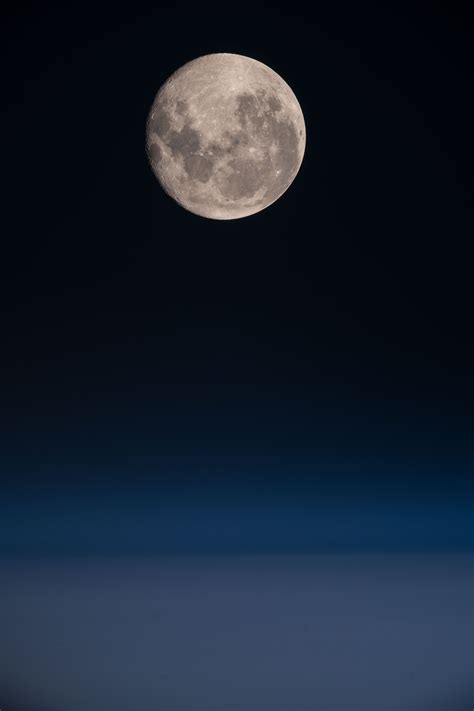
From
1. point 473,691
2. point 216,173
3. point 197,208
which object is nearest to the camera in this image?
point 473,691

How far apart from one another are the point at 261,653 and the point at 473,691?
1537 mm

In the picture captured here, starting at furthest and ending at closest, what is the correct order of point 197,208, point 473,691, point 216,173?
1. point 197,208
2. point 216,173
3. point 473,691

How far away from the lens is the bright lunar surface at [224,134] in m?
4.45

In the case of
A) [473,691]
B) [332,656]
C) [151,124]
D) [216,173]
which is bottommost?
[473,691]

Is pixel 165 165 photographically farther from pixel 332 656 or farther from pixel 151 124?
pixel 332 656

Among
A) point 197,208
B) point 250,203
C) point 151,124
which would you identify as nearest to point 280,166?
point 250,203

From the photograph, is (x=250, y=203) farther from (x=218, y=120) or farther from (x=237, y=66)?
(x=237, y=66)

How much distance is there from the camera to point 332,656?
4766mm

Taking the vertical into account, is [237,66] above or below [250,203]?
above

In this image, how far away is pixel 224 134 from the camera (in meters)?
4.43

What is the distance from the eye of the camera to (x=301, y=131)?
494 cm

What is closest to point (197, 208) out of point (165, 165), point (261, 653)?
point (165, 165)

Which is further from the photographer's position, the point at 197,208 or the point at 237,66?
the point at 197,208

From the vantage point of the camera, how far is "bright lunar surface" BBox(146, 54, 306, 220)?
445cm
